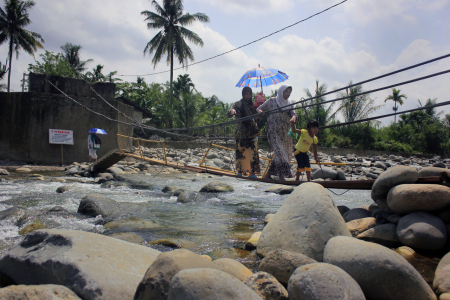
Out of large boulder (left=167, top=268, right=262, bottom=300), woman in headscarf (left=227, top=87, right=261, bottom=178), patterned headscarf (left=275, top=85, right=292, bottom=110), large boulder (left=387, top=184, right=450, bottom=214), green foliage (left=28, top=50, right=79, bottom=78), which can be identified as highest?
green foliage (left=28, top=50, right=79, bottom=78)

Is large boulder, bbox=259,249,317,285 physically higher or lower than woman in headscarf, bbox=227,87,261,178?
lower

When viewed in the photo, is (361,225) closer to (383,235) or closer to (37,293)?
(383,235)

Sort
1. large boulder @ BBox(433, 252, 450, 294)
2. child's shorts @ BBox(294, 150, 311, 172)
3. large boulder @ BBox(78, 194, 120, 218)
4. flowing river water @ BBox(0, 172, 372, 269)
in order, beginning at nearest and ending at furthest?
large boulder @ BBox(433, 252, 450, 294)
flowing river water @ BBox(0, 172, 372, 269)
large boulder @ BBox(78, 194, 120, 218)
child's shorts @ BBox(294, 150, 311, 172)

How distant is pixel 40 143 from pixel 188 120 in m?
11.8

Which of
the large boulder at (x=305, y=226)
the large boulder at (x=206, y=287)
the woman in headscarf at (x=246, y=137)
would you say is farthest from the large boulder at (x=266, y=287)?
the woman in headscarf at (x=246, y=137)

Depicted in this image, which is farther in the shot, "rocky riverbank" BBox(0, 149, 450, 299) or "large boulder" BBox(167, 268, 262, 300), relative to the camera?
"rocky riverbank" BBox(0, 149, 450, 299)

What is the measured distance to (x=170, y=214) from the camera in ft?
15.1

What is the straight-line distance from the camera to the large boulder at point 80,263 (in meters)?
1.70

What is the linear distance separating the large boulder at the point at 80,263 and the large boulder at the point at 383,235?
2.10m

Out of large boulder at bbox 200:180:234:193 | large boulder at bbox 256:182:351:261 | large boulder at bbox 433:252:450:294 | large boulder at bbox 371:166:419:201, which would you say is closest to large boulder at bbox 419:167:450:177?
large boulder at bbox 371:166:419:201

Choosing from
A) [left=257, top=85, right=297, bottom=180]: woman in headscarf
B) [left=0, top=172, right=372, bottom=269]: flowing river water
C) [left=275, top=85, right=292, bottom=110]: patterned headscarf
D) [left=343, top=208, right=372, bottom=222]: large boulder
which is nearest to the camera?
[left=0, top=172, right=372, bottom=269]: flowing river water

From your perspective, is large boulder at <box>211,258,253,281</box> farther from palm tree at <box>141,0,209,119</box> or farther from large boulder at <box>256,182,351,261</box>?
palm tree at <box>141,0,209,119</box>

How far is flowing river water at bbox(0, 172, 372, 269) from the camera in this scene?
3168 millimetres

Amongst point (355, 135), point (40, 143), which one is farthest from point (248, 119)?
point (355, 135)
